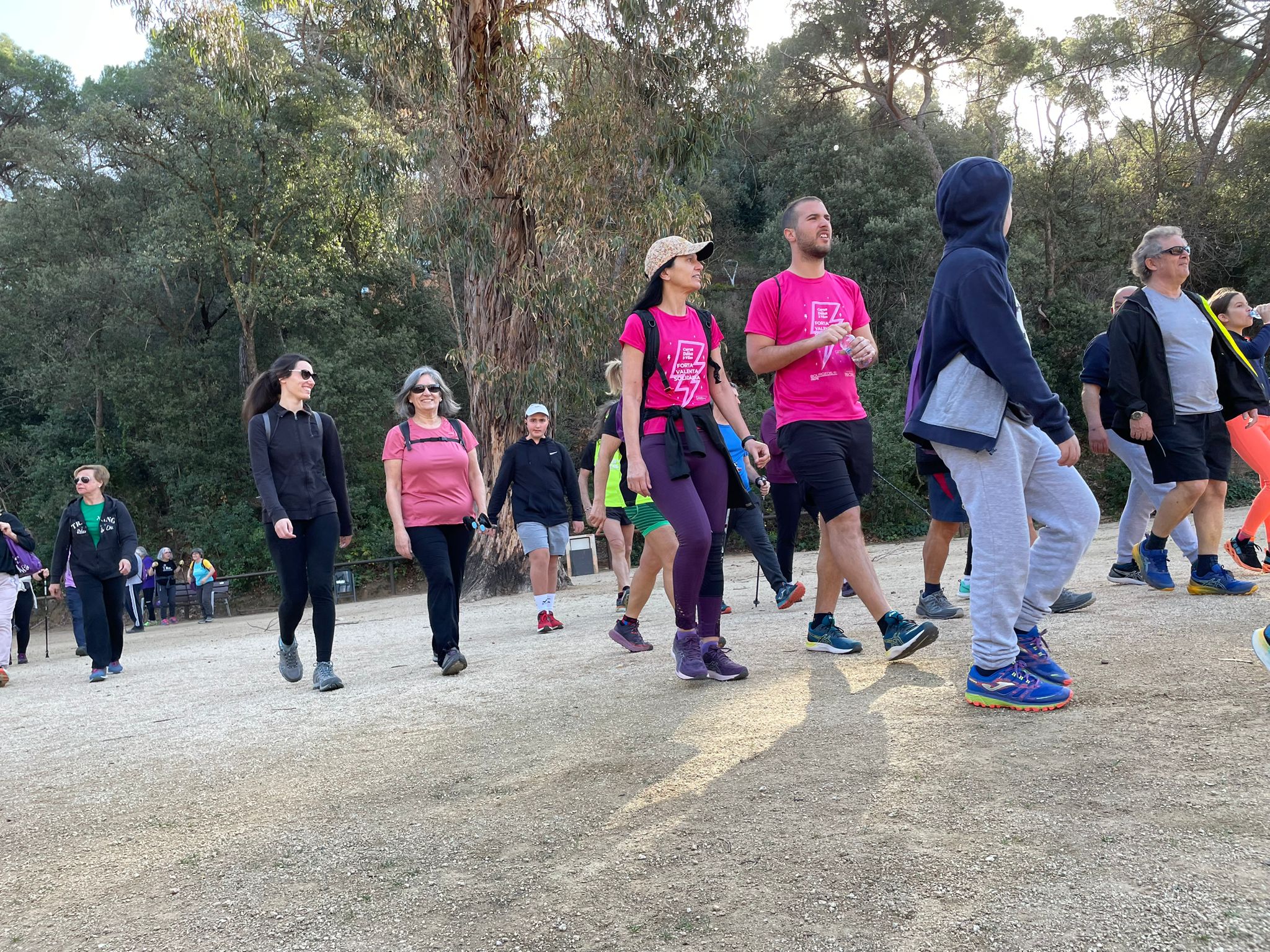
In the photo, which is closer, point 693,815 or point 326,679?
point 693,815

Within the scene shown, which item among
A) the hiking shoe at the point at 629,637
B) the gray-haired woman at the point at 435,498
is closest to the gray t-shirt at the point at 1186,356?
the hiking shoe at the point at 629,637

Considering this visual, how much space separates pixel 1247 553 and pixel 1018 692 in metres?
4.18

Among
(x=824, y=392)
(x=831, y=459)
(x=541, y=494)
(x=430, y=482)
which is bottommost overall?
(x=831, y=459)

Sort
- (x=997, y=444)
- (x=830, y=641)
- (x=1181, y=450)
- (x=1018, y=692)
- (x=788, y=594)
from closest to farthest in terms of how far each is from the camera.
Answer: (x=1018, y=692) → (x=997, y=444) → (x=830, y=641) → (x=1181, y=450) → (x=788, y=594)

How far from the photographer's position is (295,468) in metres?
5.93

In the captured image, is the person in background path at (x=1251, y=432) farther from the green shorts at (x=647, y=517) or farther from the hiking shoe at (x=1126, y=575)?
the green shorts at (x=647, y=517)

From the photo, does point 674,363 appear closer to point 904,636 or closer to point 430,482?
point 904,636

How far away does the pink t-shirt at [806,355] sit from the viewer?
15.5ft

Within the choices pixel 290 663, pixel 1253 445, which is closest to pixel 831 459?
pixel 1253 445

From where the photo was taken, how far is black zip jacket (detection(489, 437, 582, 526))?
853 cm

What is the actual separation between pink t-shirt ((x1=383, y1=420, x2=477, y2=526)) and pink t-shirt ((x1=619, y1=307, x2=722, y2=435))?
193 centimetres

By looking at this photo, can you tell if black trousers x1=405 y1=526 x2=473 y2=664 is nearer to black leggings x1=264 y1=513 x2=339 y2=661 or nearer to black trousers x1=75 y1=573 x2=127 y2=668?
black leggings x1=264 y1=513 x2=339 y2=661

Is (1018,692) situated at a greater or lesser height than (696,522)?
lesser

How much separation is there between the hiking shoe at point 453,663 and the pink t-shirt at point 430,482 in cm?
77
